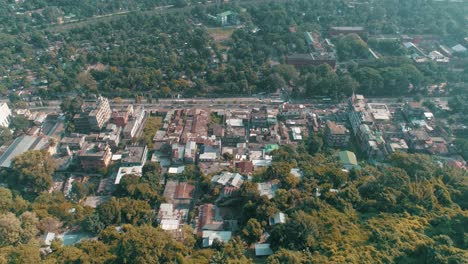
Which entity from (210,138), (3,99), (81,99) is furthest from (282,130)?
(3,99)

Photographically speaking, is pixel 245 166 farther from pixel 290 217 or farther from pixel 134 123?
pixel 134 123

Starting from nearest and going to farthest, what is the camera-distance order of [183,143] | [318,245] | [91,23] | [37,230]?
[318,245]
[37,230]
[183,143]
[91,23]

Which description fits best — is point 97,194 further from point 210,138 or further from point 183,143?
point 210,138

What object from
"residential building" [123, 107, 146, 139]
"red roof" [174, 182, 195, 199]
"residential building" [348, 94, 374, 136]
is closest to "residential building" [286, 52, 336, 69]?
"residential building" [348, 94, 374, 136]

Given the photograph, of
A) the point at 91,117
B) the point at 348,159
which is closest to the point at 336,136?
the point at 348,159

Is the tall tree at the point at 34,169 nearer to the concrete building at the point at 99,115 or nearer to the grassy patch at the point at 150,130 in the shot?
the concrete building at the point at 99,115

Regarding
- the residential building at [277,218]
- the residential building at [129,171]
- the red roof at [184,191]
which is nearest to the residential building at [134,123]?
the residential building at [129,171]

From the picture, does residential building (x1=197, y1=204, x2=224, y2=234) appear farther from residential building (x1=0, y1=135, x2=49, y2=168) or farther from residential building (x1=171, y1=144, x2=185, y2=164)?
residential building (x1=0, y1=135, x2=49, y2=168)
